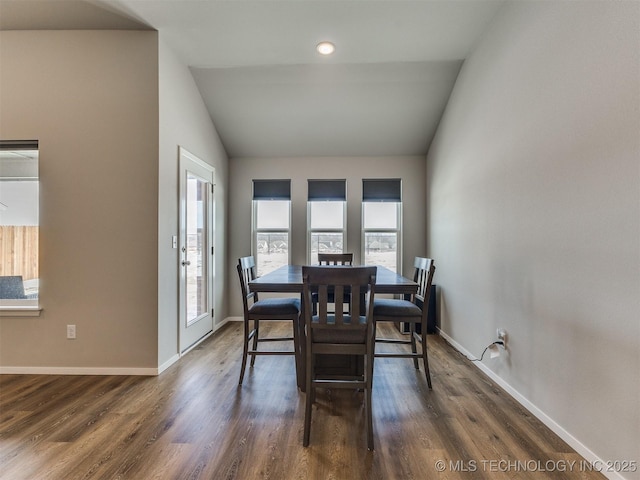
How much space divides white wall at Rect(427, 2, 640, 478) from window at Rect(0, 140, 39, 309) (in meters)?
3.91

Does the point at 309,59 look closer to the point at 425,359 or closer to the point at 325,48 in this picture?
the point at 325,48

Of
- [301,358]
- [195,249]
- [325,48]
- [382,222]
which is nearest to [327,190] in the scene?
[382,222]

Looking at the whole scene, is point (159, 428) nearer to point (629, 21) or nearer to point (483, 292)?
point (483, 292)

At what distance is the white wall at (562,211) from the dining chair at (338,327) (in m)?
1.12

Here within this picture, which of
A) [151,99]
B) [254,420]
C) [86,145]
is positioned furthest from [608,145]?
[86,145]

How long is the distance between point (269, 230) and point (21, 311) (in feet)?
8.91

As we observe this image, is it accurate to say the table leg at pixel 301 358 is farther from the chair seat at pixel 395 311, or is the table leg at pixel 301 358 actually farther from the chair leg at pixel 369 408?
the chair leg at pixel 369 408

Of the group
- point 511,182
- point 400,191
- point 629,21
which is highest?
point 629,21

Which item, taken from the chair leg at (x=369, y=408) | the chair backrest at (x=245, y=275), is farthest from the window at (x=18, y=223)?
the chair leg at (x=369, y=408)

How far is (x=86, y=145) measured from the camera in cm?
262

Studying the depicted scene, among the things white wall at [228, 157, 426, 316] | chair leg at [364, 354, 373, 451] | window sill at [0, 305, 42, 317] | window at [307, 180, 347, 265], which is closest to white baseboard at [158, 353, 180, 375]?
window sill at [0, 305, 42, 317]

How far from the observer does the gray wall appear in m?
2.61

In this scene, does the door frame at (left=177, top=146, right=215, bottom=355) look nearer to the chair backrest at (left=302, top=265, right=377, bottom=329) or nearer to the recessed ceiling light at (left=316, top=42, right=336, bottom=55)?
the recessed ceiling light at (left=316, top=42, right=336, bottom=55)

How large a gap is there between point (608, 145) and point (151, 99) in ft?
10.4
